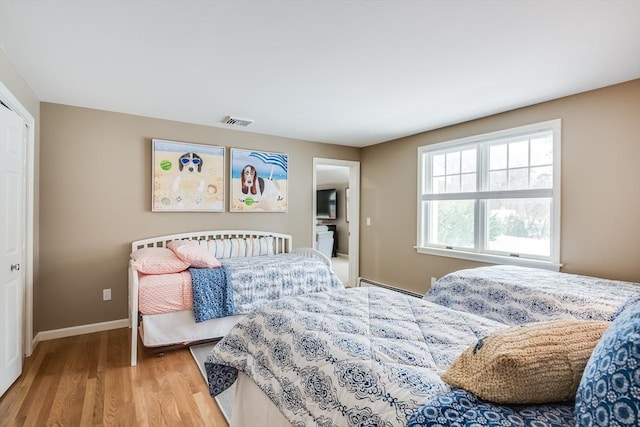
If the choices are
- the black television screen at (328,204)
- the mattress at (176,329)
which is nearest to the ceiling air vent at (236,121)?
the mattress at (176,329)

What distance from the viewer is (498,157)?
3.69 meters

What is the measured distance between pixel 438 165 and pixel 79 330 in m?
4.75

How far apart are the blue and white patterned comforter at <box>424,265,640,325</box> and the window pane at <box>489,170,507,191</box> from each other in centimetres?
105

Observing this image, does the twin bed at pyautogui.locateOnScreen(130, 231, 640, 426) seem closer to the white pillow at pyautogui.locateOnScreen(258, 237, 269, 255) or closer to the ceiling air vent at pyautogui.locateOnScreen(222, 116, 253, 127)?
the white pillow at pyautogui.locateOnScreen(258, 237, 269, 255)

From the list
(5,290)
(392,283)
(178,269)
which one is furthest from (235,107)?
(392,283)

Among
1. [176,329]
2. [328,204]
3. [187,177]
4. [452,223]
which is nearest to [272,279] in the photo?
[176,329]

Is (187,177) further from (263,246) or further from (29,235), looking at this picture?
(29,235)

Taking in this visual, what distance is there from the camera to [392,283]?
16.2 ft

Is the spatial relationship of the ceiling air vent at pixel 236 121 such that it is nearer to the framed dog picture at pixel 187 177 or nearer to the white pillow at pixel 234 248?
the framed dog picture at pixel 187 177

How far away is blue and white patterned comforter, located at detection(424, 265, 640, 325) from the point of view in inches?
85.1

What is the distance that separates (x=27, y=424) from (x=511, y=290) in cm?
341

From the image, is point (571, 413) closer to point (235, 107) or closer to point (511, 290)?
point (511, 290)

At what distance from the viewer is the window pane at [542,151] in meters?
3.25

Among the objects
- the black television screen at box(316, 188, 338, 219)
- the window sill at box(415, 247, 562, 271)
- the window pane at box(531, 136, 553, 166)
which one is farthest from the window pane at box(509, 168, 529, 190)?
the black television screen at box(316, 188, 338, 219)
